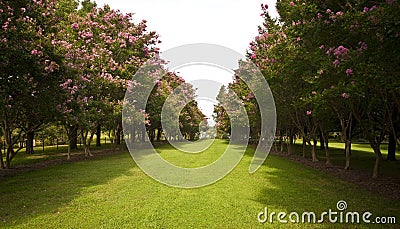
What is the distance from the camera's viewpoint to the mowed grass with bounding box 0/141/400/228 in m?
8.49

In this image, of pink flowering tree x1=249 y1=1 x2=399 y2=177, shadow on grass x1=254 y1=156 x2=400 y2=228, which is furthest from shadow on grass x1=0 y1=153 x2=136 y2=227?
pink flowering tree x1=249 y1=1 x2=399 y2=177

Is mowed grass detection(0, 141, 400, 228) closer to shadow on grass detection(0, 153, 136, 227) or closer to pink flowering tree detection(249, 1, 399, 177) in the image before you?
shadow on grass detection(0, 153, 136, 227)

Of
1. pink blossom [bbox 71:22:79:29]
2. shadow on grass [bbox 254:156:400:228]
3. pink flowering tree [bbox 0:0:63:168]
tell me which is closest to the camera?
shadow on grass [bbox 254:156:400:228]

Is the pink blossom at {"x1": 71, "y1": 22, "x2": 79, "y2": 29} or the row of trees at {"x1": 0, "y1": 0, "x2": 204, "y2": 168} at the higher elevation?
the pink blossom at {"x1": 71, "y1": 22, "x2": 79, "y2": 29}

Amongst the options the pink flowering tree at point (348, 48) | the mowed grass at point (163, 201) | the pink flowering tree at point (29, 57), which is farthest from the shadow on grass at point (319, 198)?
the pink flowering tree at point (29, 57)

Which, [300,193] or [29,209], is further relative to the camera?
[300,193]

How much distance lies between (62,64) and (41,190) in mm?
6303

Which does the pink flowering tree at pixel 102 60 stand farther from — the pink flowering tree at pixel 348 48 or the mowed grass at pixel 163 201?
the pink flowering tree at pixel 348 48

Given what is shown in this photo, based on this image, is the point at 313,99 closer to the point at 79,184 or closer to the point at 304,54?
the point at 304,54

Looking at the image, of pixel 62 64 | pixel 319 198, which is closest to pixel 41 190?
pixel 62 64

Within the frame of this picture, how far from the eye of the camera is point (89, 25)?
82.4 ft

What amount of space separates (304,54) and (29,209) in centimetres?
1267

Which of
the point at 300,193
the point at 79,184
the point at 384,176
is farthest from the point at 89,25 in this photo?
the point at 384,176

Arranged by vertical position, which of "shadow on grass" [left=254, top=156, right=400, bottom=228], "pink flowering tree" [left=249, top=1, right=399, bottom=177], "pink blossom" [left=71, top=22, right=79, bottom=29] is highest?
"pink blossom" [left=71, top=22, right=79, bottom=29]
